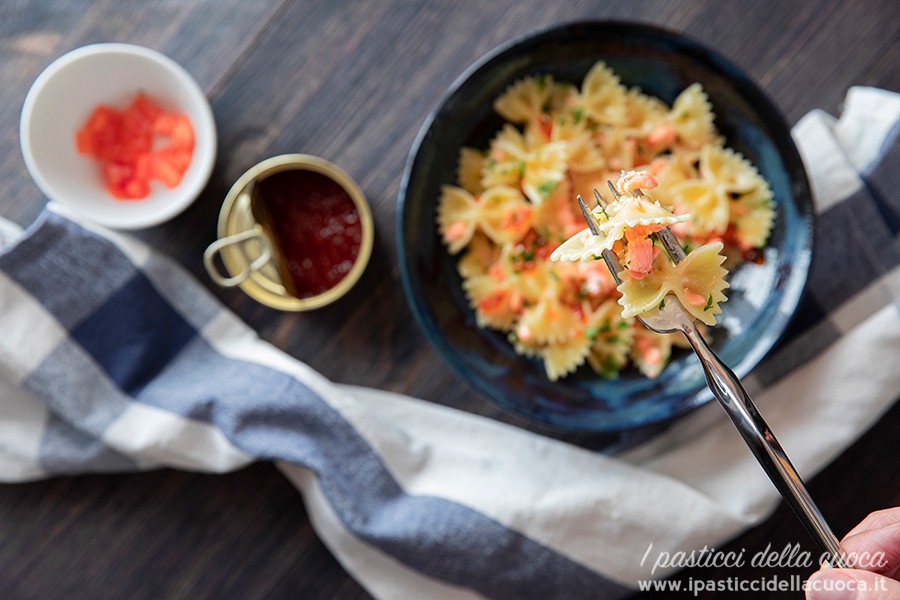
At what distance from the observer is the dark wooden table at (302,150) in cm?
216

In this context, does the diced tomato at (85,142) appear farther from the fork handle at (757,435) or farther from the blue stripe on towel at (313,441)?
the fork handle at (757,435)

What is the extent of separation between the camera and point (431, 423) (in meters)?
2.15

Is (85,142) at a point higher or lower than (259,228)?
lower

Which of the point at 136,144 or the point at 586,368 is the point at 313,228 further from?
the point at 586,368

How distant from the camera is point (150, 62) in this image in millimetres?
2076

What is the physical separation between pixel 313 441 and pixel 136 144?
884 millimetres

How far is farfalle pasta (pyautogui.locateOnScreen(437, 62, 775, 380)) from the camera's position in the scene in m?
2.01

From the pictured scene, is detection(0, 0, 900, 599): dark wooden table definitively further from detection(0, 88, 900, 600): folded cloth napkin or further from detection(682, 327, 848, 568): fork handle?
detection(682, 327, 848, 568): fork handle

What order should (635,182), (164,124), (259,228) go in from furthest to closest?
(164,124), (259,228), (635,182)

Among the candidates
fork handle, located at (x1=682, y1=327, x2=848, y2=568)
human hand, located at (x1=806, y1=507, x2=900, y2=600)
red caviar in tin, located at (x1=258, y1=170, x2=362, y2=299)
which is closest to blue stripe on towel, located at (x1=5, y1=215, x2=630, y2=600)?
red caviar in tin, located at (x1=258, y1=170, x2=362, y2=299)

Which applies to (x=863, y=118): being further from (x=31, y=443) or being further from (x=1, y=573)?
(x=1, y=573)

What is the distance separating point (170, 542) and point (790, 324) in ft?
5.43

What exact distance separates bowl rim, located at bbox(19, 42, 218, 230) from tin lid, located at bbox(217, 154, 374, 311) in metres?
0.09

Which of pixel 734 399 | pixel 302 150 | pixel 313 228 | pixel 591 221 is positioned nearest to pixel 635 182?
pixel 591 221
